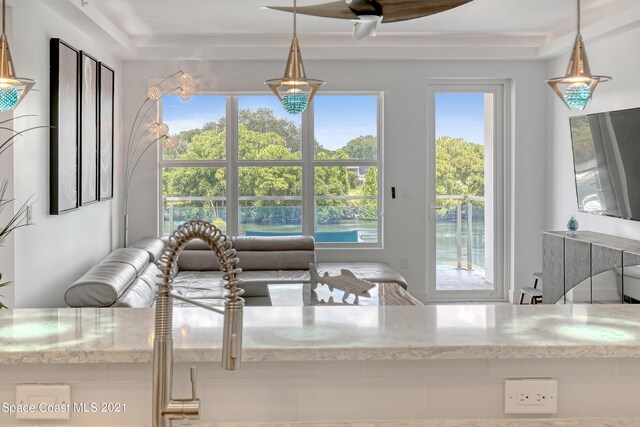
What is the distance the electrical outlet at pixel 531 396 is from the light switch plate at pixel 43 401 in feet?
2.83

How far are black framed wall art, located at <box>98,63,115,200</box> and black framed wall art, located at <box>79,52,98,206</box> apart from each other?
15cm

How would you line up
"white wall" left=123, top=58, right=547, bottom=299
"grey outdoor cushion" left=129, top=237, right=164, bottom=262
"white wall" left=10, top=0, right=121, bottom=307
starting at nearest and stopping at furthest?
"white wall" left=10, top=0, right=121, bottom=307 → "grey outdoor cushion" left=129, top=237, right=164, bottom=262 → "white wall" left=123, top=58, right=547, bottom=299

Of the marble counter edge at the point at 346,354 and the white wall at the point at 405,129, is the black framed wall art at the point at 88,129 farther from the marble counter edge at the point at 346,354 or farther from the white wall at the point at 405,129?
the marble counter edge at the point at 346,354

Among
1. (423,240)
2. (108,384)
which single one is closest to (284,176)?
(423,240)

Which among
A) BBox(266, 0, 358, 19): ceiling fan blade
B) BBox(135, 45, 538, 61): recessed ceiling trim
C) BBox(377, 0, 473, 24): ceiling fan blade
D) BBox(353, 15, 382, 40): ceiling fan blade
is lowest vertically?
BBox(353, 15, 382, 40): ceiling fan blade

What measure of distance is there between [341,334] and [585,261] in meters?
4.24

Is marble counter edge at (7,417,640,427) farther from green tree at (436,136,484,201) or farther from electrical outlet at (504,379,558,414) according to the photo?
green tree at (436,136,484,201)

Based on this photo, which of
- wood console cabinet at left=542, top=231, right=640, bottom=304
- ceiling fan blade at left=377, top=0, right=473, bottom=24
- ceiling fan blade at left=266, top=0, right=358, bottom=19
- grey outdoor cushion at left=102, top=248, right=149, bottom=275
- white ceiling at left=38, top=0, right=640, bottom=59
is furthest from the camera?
white ceiling at left=38, top=0, right=640, bottom=59

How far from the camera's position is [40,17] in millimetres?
4316

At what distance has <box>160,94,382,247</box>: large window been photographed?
692 cm

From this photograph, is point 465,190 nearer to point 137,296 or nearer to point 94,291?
point 137,296

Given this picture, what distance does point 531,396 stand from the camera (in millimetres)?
1377

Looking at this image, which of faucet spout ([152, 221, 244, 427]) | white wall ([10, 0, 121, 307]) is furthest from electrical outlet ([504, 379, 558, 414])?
white wall ([10, 0, 121, 307])

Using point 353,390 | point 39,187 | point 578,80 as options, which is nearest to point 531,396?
point 353,390
